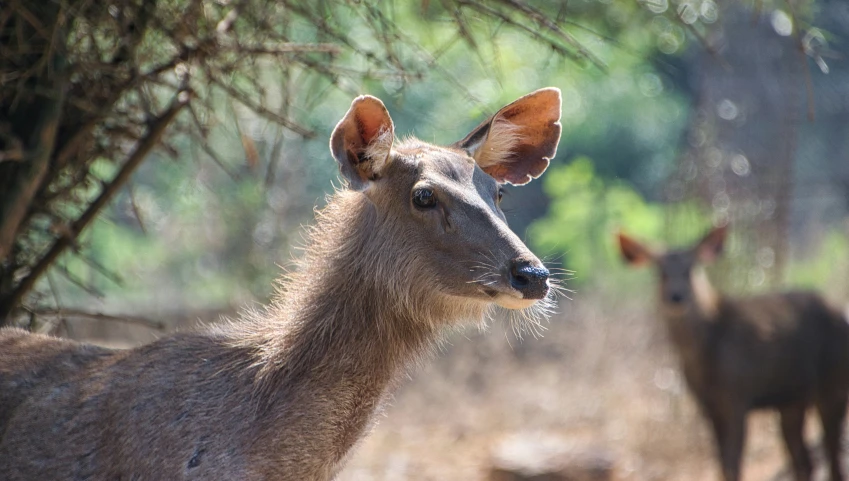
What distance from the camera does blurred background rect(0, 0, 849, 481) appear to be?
202 inches

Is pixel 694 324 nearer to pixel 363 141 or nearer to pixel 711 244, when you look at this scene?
pixel 711 244

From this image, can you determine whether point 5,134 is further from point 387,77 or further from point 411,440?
point 411,440

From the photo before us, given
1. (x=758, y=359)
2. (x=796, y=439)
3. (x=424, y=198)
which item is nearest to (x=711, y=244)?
(x=758, y=359)

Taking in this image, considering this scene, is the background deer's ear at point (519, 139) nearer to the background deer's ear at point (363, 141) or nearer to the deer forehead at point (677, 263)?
the background deer's ear at point (363, 141)

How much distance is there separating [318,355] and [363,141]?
813 millimetres

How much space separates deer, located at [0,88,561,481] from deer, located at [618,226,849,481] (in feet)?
17.6

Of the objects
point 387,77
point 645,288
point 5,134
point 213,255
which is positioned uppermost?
point 5,134

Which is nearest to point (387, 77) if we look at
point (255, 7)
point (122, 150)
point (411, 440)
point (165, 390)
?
point (255, 7)

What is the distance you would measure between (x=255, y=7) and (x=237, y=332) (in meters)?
2.35

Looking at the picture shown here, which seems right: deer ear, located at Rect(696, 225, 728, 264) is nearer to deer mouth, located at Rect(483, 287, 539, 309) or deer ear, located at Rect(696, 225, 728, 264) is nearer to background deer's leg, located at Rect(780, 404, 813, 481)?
background deer's leg, located at Rect(780, 404, 813, 481)

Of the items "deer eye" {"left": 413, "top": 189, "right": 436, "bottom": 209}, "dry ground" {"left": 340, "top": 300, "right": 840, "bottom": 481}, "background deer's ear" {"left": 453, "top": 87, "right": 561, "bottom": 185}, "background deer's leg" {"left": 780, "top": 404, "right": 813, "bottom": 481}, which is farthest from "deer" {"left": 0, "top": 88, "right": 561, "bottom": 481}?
"background deer's leg" {"left": 780, "top": 404, "right": 813, "bottom": 481}

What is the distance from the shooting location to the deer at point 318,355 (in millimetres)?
3467

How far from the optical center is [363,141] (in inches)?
148

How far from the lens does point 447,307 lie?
3775mm
